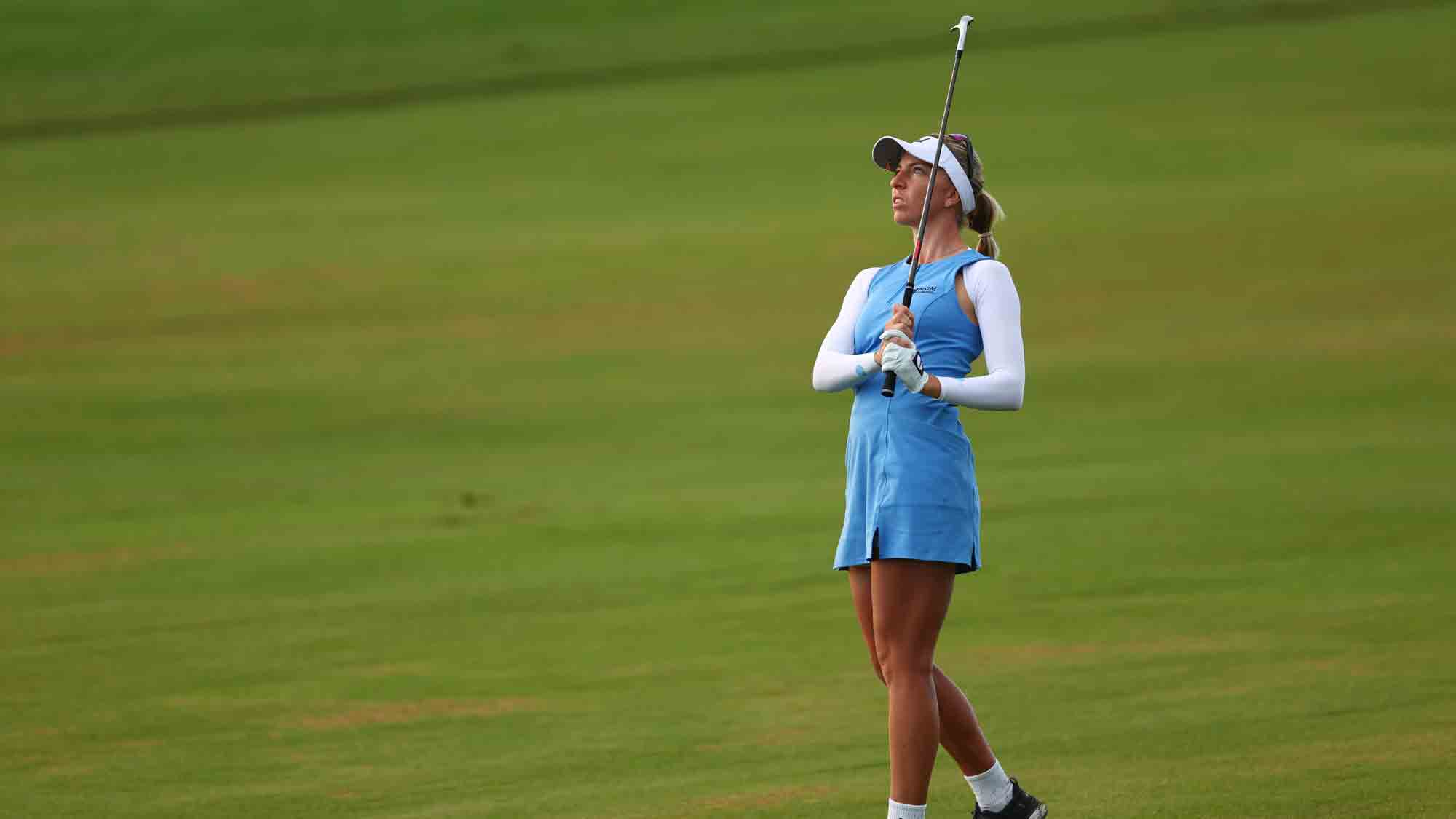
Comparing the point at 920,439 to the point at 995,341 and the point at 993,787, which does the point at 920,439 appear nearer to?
the point at 995,341

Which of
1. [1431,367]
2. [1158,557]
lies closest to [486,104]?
[1431,367]

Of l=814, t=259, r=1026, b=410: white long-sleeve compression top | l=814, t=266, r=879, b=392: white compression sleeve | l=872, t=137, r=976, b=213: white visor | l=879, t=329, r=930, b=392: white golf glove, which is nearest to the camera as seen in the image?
l=879, t=329, r=930, b=392: white golf glove

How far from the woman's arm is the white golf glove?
9 centimetres

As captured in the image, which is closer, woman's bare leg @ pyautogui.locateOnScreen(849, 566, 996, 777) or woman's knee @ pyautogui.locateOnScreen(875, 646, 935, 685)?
woman's knee @ pyautogui.locateOnScreen(875, 646, 935, 685)

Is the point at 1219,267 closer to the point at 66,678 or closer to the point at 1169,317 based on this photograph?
the point at 1169,317

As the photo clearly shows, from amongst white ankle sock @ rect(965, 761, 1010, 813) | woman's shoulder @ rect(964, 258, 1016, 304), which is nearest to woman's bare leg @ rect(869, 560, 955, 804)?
white ankle sock @ rect(965, 761, 1010, 813)

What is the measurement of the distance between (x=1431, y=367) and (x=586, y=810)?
1223cm

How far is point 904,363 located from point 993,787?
1350mm

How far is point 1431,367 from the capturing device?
16.5 m

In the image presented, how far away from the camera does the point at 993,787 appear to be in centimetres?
562

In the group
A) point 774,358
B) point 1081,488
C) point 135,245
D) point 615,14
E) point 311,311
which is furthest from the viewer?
point 615,14

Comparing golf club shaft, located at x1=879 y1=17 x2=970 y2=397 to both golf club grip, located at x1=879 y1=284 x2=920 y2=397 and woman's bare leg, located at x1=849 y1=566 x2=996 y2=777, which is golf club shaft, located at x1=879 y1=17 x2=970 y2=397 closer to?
Result: golf club grip, located at x1=879 y1=284 x2=920 y2=397

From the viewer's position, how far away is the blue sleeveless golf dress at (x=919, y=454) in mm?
5281

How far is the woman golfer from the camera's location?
5281 millimetres
